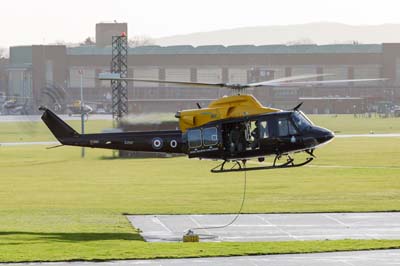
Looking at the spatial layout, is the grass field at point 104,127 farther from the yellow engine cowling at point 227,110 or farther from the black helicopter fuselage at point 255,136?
the yellow engine cowling at point 227,110

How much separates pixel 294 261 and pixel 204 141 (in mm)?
10539

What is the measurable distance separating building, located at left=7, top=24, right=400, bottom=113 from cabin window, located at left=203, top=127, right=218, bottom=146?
139 meters

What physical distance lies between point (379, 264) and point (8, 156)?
6361 centimetres

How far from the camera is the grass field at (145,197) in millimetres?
30859

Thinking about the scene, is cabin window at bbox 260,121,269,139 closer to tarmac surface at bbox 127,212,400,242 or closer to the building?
tarmac surface at bbox 127,212,400,242

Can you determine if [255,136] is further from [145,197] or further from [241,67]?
[241,67]

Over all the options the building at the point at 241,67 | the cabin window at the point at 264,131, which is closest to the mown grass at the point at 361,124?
the building at the point at 241,67

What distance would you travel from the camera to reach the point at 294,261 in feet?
92.1

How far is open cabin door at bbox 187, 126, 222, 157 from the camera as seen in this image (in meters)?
37.8

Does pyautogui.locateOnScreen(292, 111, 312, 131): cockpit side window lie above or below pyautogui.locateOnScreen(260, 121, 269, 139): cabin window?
above

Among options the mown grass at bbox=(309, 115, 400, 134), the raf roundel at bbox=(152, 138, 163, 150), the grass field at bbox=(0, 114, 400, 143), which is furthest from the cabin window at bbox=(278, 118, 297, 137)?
the mown grass at bbox=(309, 115, 400, 134)

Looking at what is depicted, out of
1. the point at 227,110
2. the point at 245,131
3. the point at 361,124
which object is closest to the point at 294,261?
the point at 245,131

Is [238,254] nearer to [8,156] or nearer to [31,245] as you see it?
[31,245]

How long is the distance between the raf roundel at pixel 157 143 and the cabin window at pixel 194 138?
5.10 feet
